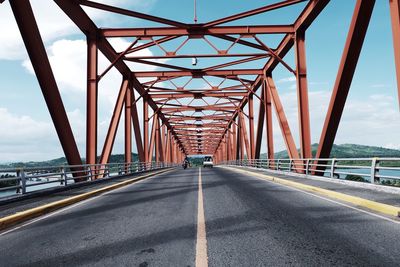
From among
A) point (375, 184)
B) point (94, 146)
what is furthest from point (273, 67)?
point (375, 184)

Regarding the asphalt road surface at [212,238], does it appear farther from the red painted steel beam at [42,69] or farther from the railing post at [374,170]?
the red painted steel beam at [42,69]

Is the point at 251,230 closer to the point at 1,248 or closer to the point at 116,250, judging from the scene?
the point at 116,250

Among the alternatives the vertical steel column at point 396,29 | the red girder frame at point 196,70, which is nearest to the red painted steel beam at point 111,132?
the red girder frame at point 196,70

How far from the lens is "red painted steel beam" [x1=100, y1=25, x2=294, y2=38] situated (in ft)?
66.2

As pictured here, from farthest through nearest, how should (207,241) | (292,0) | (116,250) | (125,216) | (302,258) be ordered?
(292,0)
(125,216)
(207,241)
(116,250)
(302,258)

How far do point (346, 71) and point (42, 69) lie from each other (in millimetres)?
11327

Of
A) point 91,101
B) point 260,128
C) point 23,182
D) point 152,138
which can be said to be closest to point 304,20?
point 91,101

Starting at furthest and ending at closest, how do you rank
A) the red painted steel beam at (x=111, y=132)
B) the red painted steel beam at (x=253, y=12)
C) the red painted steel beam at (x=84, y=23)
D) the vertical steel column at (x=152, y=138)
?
the vertical steel column at (x=152, y=138) < the red painted steel beam at (x=111, y=132) < the red painted steel beam at (x=253, y=12) < the red painted steel beam at (x=84, y=23)

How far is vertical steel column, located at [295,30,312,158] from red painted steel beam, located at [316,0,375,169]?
131 inches

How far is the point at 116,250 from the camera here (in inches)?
171

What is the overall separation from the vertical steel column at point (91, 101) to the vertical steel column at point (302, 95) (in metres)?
11.7

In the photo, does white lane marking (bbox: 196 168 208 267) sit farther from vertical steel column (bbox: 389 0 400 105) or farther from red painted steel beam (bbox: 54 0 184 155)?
red painted steel beam (bbox: 54 0 184 155)

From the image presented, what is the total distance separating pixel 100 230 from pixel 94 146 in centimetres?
1324

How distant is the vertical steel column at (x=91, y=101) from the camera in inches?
714
